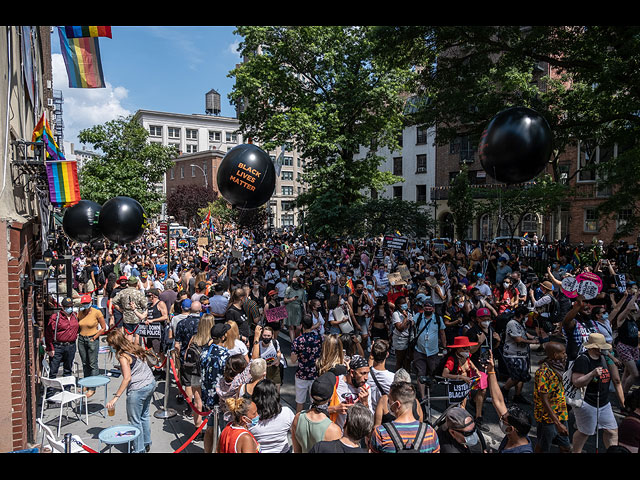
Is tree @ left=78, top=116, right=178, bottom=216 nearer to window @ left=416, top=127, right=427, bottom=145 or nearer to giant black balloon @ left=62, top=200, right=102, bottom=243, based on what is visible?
giant black balloon @ left=62, top=200, right=102, bottom=243

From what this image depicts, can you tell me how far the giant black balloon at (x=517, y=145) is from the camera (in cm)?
591

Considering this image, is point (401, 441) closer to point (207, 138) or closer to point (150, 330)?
point (150, 330)

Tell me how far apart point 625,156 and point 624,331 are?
30.5 ft

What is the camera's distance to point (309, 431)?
13.0ft

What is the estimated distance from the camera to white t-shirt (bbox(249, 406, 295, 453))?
4.12 meters

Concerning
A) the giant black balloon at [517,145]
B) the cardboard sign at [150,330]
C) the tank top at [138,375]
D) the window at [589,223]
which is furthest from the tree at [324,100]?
the tank top at [138,375]

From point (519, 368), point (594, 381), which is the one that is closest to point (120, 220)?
point (519, 368)

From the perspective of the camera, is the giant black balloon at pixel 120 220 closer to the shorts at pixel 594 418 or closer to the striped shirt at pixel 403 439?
the striped shirt at pixel 403 439

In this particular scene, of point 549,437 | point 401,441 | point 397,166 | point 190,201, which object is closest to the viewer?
point 401,441

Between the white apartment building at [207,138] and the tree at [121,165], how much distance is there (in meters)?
43.8

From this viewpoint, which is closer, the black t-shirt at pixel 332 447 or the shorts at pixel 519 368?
the black t-shirt at pixel 332 447

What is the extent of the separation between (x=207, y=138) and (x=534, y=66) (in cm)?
7471

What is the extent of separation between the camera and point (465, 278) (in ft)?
42.8
